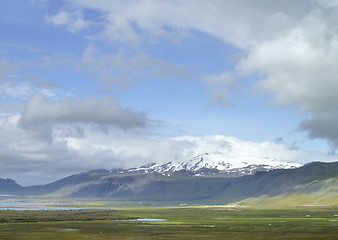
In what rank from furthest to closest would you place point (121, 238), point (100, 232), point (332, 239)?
point (100, 232), point (121, 238), point (332, 239)

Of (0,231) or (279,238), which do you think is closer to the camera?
(279,238)

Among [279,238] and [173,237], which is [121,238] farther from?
[279,238]

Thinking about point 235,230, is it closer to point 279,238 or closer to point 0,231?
point 279,238

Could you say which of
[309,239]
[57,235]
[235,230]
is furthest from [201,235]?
[57,235]

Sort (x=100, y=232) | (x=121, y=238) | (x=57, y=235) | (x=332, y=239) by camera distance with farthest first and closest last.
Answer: (x=100, y=232) < (x=57, y=235) < (x=121, y=238) < (x=332, y=239)

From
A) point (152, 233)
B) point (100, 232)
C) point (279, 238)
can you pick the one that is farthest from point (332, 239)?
point (100, 232)

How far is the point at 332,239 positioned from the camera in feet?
406

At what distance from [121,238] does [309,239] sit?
51.8m

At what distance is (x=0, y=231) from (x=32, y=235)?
17888 millimetres

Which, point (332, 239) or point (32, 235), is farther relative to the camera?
point (32, 235)

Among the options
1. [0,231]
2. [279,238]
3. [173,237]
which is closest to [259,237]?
[279,238]

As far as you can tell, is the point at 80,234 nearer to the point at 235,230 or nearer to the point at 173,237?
the point at 173,237

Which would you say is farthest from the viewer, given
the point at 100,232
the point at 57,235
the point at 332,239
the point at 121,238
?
the point at 100,232

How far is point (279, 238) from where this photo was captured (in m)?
130
